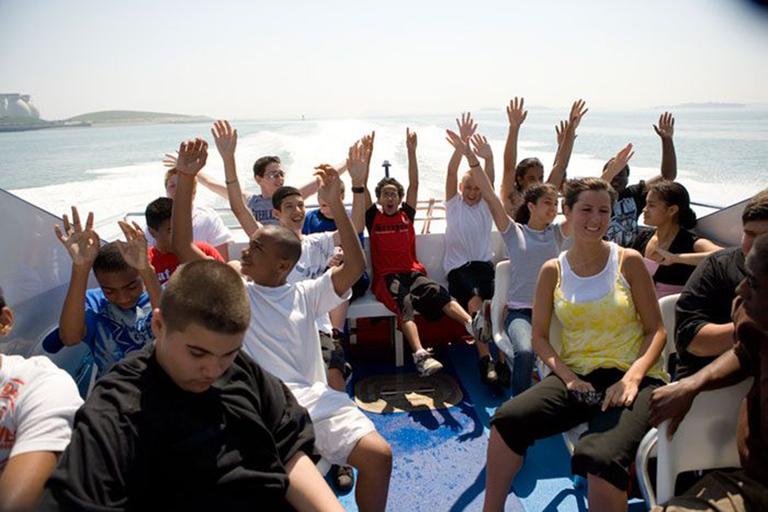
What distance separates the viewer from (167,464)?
1118 millimetres

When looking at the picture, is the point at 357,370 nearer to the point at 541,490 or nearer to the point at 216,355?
the point at 541,490

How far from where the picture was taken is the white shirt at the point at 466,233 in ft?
11.6

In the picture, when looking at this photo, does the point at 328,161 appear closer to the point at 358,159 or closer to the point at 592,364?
the point at 358,159

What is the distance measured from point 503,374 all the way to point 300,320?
152 cm

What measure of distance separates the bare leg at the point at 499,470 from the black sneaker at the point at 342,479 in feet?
2.02

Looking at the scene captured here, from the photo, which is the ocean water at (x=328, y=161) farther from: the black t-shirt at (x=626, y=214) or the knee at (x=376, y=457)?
the knee at (x=376, y=457)

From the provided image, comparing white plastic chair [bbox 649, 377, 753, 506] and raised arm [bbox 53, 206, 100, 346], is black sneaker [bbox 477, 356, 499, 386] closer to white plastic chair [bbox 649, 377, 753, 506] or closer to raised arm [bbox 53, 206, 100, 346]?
white plastic chair [bbox 649, 377, 753, 506]

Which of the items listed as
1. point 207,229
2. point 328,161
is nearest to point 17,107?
point 328,161

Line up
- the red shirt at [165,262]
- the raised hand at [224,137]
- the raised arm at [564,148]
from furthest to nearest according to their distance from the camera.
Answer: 1. the raised arm at [564,148]
2. the raised hand at [224,137]
3. the red shirt at [165,262]

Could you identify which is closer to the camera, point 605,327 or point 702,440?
point 702,440

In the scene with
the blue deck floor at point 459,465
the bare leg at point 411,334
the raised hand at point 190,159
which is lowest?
the blue deck floor at point 459,465

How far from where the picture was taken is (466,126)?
3.63 m

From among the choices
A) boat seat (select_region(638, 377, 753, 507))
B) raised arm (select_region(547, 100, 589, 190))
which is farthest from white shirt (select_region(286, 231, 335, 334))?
boat seat (select_region(638, 377, 753, 507))

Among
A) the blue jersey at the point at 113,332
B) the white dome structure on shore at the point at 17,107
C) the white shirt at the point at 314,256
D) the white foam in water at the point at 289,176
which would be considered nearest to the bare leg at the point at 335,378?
the white shirt at the point at 314,256
